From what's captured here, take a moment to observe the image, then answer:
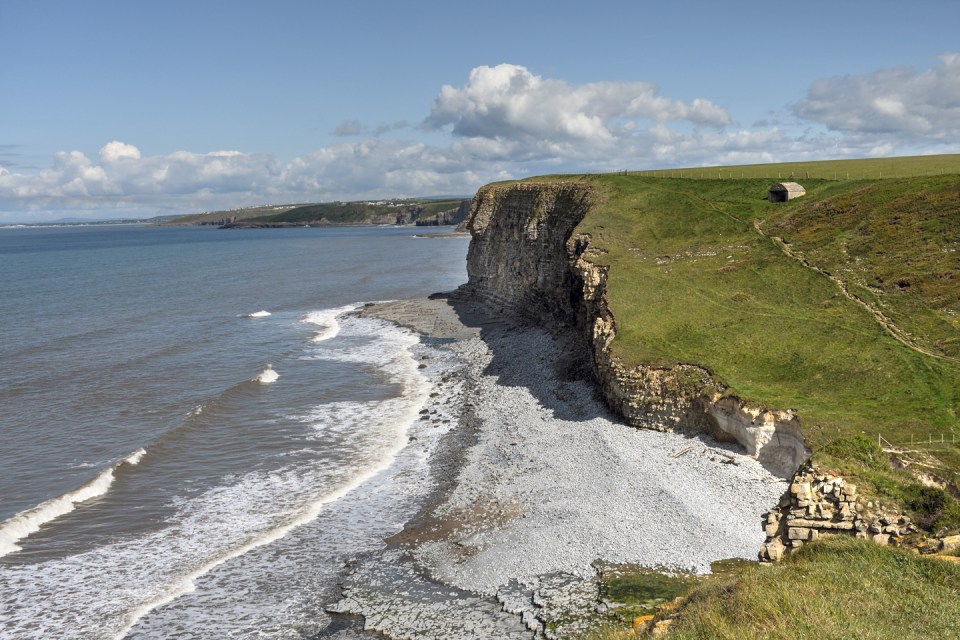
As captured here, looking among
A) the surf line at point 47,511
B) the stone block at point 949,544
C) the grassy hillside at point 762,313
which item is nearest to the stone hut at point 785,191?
the grassy hillside at point 762,313

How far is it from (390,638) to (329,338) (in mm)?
49338

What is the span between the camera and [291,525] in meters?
28.7

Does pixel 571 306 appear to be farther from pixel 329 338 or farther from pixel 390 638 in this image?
pixel 390 638

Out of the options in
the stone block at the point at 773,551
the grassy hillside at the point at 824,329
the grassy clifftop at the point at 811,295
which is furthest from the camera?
the grassy clifftop at the point at 811,295

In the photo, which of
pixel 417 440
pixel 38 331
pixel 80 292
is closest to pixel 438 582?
pixel 417 440

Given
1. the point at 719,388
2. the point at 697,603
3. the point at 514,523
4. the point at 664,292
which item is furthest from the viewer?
the point at 664,292

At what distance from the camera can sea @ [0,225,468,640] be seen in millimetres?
23438

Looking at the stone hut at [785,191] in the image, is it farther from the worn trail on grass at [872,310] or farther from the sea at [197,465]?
the sea at [197,465]

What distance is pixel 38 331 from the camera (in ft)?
227

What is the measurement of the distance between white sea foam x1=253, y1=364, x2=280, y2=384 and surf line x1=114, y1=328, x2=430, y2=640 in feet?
40.4

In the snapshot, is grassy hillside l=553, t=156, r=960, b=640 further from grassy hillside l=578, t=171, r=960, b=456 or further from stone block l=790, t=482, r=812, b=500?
stone block l=790, t=482, r=812, b=500

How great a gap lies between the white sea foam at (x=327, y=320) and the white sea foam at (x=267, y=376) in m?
12.7

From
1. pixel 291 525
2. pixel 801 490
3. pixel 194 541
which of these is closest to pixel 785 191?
pixel 801 490

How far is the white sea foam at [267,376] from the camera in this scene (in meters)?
50.9
